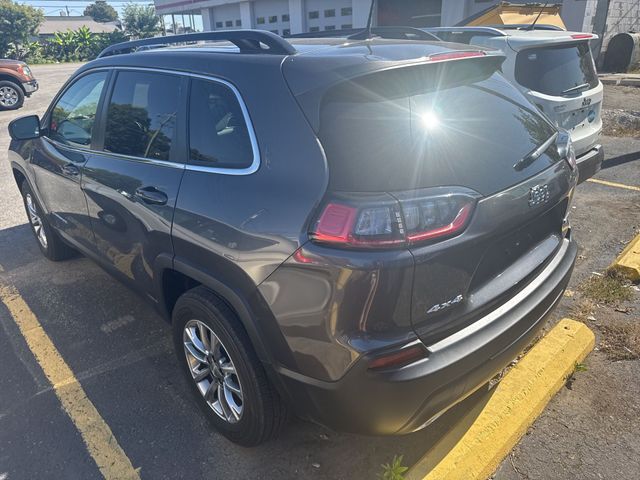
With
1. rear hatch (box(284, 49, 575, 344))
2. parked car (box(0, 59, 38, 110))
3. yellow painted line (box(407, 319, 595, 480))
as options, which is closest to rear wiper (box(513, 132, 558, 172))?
rear hatch (box(284, 49, 575, 344))

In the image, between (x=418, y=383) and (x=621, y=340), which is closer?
A: (x=418, y=383)

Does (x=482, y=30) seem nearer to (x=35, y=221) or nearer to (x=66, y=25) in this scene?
(x=35, y=221)

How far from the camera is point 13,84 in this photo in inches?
561

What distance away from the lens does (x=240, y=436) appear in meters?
2.45

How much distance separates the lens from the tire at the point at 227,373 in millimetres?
2219

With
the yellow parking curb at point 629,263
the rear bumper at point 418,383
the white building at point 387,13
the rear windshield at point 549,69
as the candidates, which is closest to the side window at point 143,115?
the rear bumper at point 418,383

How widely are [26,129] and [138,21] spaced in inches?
2215

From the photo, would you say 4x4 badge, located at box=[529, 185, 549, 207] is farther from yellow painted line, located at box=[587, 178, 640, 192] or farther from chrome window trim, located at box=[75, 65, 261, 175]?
yellow painted line, located at box=[587, 178, 640, 192]

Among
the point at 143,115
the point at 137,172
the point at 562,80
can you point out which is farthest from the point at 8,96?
the point at 562,80

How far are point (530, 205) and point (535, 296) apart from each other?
434 mm

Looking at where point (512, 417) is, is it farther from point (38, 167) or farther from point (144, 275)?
point (38, 167)

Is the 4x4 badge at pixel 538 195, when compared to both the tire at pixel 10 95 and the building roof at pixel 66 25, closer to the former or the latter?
the tire at pixel 10 95

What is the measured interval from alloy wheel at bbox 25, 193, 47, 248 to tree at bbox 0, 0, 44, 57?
157 ft

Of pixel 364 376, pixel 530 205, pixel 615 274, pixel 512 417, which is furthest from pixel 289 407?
pixel 615 274
